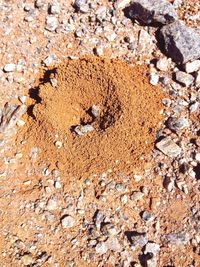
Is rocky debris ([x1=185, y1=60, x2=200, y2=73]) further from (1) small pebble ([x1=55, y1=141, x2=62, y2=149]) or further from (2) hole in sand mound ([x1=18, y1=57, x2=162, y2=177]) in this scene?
(1) small pebble ([x1=55, y1=141, x2=62, y2=149])

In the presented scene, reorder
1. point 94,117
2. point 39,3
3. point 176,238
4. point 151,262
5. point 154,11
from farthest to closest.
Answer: point 39,3 < point 154,11 < point 94,117 < point 176,238 < point 151,262

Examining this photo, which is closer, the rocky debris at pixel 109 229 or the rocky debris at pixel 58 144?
the rocky debris at pixel 109 229

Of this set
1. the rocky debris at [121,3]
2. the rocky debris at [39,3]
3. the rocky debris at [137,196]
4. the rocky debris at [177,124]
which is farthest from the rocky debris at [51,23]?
the rocky debris at [137,196]

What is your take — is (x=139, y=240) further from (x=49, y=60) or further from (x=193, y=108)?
(x=49, y=60)

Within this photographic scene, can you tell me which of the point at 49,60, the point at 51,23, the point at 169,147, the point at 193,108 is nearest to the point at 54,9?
the point at 51,23

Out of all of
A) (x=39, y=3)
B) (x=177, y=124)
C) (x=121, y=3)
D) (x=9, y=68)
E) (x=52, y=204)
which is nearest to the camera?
(x=52, y=204)

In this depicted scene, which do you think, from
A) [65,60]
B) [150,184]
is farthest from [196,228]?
[65,60]

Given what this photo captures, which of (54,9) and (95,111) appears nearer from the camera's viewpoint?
(95,111)

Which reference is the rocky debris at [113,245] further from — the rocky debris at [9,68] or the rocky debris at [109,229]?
the rocky debris at [9,68]
